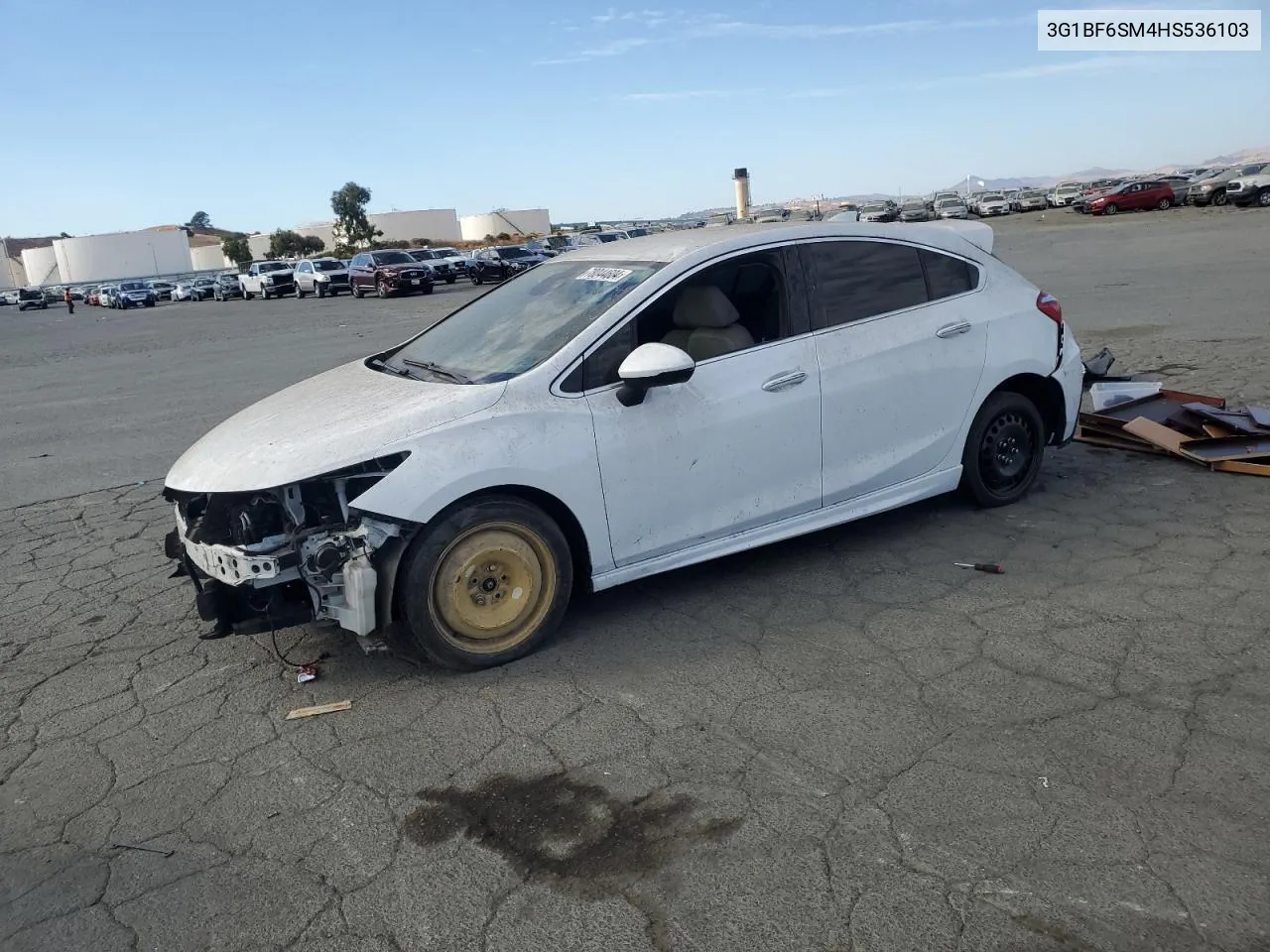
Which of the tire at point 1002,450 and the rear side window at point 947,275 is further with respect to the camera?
the tire at point 1002,450

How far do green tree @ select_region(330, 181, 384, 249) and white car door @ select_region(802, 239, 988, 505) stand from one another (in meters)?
99.6

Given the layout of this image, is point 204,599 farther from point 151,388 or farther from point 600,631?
point 151,388

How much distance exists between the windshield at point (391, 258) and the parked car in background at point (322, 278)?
19.5 feet

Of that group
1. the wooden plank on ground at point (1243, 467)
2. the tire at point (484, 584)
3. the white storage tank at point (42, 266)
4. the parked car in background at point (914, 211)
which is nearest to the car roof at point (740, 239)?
the tire at point (484, 584)

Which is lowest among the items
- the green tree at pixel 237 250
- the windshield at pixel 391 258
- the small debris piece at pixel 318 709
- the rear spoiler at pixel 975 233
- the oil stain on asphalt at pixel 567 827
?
the oil stain on asphalt at pixel 567 827

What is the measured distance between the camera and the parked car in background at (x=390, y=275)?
3691 centimetres

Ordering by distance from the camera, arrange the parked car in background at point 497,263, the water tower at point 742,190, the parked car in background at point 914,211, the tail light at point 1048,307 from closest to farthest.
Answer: the tail light at point 1048,307 → the water tower at point 742,190 → the parked car in background at point 497,263 → the parked car in background at point 914,211

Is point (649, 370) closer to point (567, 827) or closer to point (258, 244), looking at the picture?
point (567, 827)

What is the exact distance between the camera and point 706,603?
4859 mm

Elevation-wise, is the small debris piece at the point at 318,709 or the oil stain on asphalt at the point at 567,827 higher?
the small debris piece at the point at 318,709

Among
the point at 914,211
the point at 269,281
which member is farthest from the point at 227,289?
the point at 914,211

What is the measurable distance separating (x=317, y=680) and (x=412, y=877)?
5.07 feet

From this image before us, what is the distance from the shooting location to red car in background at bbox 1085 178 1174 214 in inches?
1925

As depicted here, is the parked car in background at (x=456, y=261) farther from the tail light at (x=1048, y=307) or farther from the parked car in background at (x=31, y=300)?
the parked car in background at (x=31, y=300)
